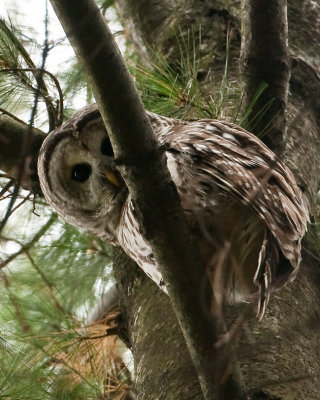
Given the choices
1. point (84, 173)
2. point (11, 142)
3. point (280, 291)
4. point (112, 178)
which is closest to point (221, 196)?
point (280, 291)

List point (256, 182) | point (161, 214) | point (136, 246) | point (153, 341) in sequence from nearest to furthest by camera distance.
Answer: point (161, 214)
point (256, 182)
point (153, 341)
point (136, 246)

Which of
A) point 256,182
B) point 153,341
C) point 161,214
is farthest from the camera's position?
point 153,341

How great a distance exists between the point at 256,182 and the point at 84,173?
0.73m

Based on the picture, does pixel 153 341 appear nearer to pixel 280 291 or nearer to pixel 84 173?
pixel 280 291

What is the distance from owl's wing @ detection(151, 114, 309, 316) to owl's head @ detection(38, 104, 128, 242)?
0.98 ft

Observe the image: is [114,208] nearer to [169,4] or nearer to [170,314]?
[170,314]

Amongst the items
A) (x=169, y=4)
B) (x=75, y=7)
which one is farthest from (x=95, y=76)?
(x=169, y=4)

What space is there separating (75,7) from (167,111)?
1.17 metres

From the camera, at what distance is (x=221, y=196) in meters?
1.88

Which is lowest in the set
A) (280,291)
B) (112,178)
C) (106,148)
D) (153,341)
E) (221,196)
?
(153,341)

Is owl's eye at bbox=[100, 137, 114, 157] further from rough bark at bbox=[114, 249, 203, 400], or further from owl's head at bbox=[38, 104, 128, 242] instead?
rough bark at bbox=[114, 249, 203, 400]

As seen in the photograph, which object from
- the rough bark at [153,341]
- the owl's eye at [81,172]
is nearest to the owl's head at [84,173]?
the owl's eye at [81,172]

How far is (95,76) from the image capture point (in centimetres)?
141

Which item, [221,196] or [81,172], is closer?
[221,196]
